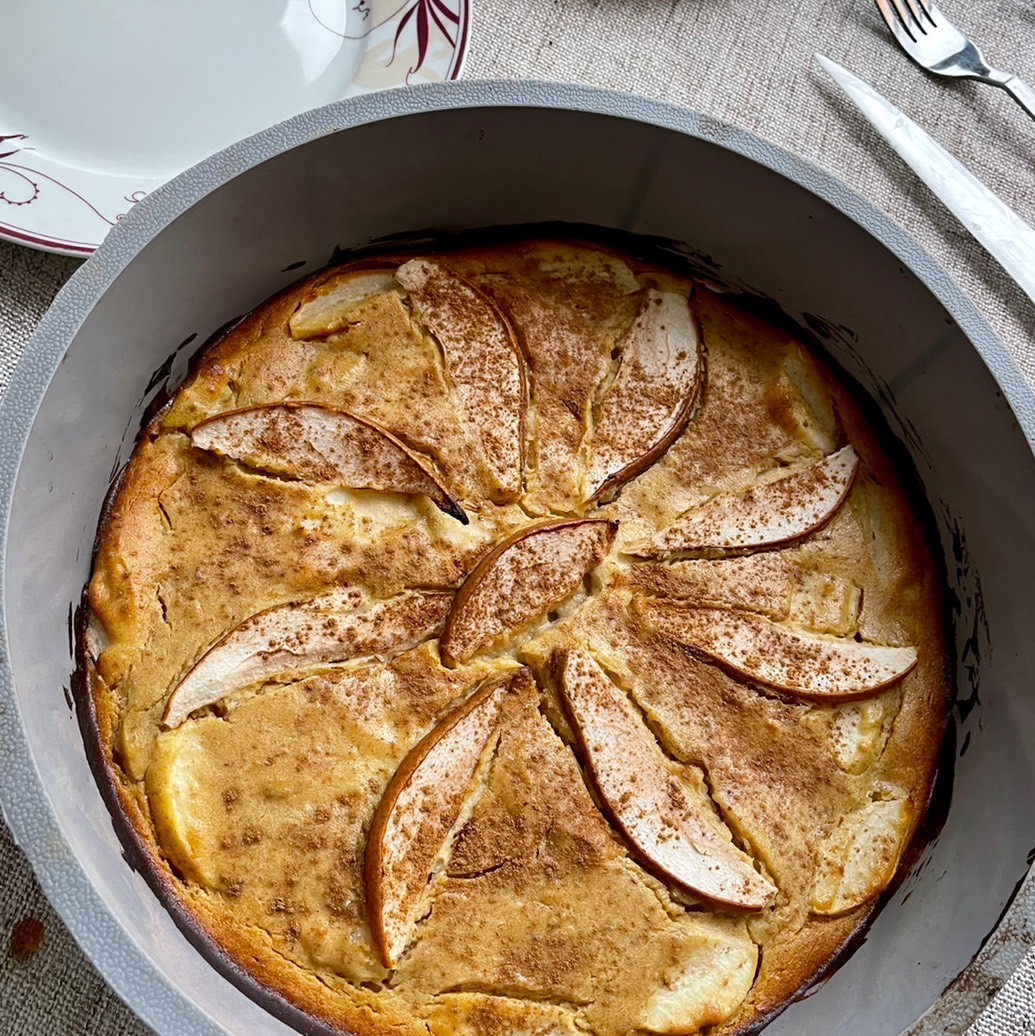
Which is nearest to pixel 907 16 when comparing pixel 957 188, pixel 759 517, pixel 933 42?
pixel 933 42

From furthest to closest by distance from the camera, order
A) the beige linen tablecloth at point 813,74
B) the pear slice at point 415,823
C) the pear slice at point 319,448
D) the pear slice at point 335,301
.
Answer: the beige linen tablecloth at point 813,74 < the pear slice at point 335,301 < the pear slice at point 319,448 < the pear slice at point 415,823

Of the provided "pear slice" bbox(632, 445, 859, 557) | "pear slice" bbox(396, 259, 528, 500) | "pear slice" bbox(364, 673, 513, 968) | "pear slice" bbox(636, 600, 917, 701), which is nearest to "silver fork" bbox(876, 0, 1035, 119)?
"pear slice" bbox(632, 445, 859, 557)

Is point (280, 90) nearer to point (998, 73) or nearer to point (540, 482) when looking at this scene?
point (540, 482)

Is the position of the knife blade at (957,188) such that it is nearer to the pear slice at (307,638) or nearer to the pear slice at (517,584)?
the pear slice at (517,584)

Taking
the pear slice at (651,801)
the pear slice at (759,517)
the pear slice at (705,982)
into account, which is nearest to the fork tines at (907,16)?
the pear slice at (759,517)

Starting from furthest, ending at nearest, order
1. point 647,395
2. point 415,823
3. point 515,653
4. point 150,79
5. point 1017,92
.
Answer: point 1017,92 → point 150,79 → point 647,395 → point 515,653 → point 415,823

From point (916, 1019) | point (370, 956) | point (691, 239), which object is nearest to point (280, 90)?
point (691, 239)

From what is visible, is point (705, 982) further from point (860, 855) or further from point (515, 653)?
point (515, 653)
